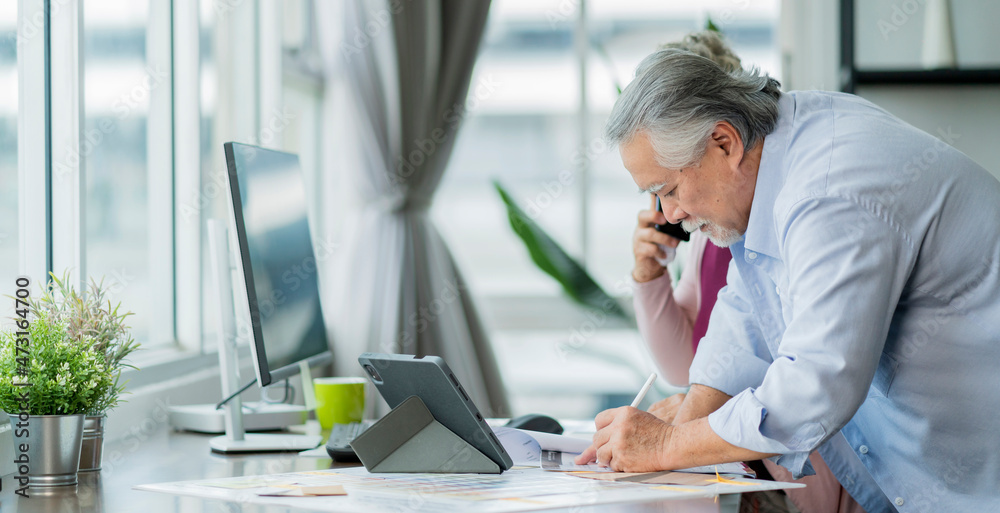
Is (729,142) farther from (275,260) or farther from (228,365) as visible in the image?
(228,365)

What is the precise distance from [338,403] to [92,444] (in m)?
0.58

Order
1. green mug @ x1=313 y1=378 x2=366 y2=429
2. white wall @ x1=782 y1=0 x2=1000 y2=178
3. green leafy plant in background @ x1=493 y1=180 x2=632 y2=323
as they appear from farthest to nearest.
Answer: green leafy plant in background @ x1=493 y1=180 x2=632 y2=323
white wall @ x1=782 y1=0 x2=1000 y2=178
green mug @ x1=313 y1=378 x2=366 y2=429

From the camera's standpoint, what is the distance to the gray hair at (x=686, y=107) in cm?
124

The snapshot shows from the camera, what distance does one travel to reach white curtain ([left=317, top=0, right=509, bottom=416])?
→ 9.29ft

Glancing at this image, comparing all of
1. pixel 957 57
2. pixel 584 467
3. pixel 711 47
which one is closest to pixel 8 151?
pixel 584 467

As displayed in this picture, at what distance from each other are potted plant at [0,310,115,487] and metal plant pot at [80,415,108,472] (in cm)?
6

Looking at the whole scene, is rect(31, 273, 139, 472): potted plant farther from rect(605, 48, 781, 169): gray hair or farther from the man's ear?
the man's ear

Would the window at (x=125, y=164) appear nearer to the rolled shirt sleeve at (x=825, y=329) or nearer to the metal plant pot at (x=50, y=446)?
the metal plant pot at (x=50, y=446)

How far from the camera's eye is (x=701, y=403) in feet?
4.86

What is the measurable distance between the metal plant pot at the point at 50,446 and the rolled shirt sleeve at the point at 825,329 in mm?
881

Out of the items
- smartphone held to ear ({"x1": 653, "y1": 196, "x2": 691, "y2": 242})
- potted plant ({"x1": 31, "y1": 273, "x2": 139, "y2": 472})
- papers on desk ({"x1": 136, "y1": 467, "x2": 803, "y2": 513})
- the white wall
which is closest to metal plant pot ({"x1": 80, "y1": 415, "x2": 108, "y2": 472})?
potted plant ({"x1": 31, "y1": 273, "x2": 139, "y2": 472})

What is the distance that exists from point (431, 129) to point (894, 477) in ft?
6.83

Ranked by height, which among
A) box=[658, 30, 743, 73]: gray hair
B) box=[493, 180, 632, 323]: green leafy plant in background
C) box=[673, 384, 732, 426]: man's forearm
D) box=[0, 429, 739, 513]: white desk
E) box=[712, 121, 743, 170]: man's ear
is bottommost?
box=[0, 429, 739, 513]: white desk

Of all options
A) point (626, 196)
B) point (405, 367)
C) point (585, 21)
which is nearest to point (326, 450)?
point (405, 367)
